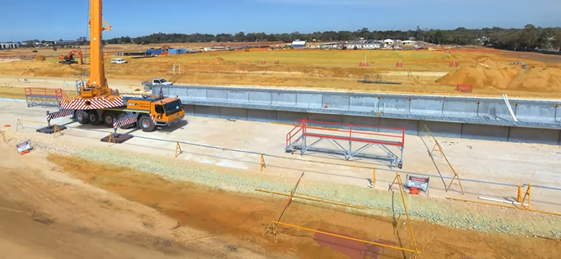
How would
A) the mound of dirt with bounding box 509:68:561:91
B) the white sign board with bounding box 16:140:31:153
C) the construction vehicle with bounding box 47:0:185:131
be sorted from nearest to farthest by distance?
the white sign board with bounding box 16:140:31:153, the construction vehicle with bounding box 47:0:185:131, the mound of dirt with bounding box 509:68:561:91

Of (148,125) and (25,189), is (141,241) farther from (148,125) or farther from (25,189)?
(148,125)

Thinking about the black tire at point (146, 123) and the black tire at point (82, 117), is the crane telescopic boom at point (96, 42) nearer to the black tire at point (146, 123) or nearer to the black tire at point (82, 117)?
the black tire at point (82, 117)

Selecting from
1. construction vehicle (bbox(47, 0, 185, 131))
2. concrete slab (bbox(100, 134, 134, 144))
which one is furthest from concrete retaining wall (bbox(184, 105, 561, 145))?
concrete slab (bbox(100, 134, 134, 144))

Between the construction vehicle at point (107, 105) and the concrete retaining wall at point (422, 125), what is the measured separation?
11.6 ft

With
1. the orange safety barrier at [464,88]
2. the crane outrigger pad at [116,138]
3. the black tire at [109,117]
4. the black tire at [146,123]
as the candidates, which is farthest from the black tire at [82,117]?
the orange safety barrier at [464,88]

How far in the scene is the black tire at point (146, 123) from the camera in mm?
18681

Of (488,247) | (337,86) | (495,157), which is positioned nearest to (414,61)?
(337,86)

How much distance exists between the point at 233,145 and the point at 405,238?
9.46 meters

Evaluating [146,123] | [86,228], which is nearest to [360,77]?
[146,123]

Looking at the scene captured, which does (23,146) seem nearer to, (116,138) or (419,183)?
(116,138)

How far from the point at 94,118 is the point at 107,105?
1919mm

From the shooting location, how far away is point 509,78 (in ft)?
111

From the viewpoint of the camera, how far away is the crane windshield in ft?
60.5

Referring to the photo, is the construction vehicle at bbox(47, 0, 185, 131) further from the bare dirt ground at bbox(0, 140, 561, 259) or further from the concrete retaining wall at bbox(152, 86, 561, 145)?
the bare dirt ground at bbox(0, 140, 561, 259)
